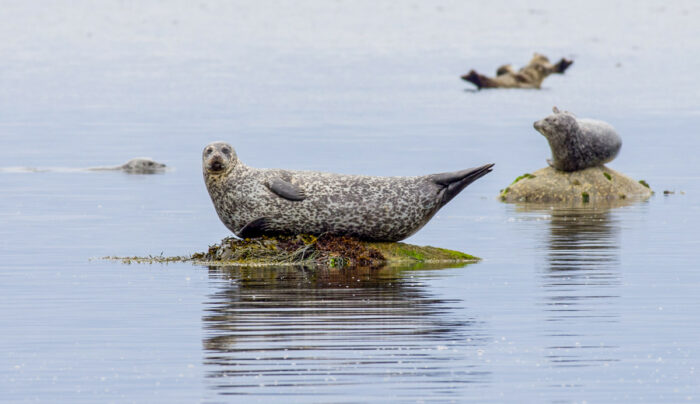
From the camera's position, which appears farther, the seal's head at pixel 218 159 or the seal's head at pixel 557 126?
the seal's head at pixel 557 126

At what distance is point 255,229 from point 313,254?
987 mm

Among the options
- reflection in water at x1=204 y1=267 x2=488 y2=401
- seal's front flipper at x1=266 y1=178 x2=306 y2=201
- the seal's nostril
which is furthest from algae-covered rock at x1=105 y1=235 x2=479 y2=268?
reflection in water at x1=204 y1=267 x2=488 y2=401

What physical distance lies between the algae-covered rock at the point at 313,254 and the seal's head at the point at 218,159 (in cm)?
98

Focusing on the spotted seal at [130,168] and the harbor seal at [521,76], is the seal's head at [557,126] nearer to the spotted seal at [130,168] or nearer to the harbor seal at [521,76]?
the spotted seal at [130,168]

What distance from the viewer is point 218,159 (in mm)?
21156

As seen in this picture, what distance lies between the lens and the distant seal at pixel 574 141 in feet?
109

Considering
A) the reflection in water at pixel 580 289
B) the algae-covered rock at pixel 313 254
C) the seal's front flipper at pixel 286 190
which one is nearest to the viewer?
the reflection in water at pixel 580 289

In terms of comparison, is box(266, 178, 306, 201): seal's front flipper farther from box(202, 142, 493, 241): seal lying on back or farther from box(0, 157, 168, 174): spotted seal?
box(0, 157, 168, 174): spotted seal

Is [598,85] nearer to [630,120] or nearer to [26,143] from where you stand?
[630,120]

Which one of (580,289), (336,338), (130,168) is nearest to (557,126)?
(130,168)

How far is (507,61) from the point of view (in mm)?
119188

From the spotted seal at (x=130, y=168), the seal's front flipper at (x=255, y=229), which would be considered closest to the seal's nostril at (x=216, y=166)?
the seal's front flipper at (x=255, y=229)

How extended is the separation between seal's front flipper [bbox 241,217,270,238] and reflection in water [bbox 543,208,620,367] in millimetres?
3896

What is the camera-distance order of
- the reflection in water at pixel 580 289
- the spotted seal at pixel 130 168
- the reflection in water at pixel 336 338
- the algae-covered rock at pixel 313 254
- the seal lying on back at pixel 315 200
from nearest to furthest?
the reflection in water at pixel 336 338 → the reflection in water at pixel 580 289 → the algae-covered rock at pixel 313 254 → the seal lying on back at pixel 315 200 → the spotted seal at pixel 130 168
